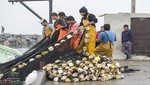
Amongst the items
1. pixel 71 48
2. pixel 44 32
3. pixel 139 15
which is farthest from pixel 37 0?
pixel 71 48

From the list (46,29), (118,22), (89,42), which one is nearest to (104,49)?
(89,42)

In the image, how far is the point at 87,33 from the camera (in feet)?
34.9

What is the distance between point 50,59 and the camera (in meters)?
10.5

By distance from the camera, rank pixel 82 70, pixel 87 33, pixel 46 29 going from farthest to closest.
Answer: pixel 46 29 → pixel 87 33 → pixel 82 70

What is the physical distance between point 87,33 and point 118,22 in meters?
8.19

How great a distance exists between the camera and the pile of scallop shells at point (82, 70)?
1006cm

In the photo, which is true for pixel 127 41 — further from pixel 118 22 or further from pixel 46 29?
pixel 46 29

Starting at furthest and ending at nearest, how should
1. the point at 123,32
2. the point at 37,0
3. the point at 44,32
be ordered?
the point at 37,0
the point at 123,32
the point at 44,32

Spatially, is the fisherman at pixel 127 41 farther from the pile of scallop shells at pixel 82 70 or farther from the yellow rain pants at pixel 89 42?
the pile of scallop shells at pixel 82 70

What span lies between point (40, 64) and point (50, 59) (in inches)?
10.4

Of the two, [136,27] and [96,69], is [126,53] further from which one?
[96,69]

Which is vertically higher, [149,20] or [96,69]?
[149,20]

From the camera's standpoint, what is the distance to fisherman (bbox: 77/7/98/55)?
10.6 m

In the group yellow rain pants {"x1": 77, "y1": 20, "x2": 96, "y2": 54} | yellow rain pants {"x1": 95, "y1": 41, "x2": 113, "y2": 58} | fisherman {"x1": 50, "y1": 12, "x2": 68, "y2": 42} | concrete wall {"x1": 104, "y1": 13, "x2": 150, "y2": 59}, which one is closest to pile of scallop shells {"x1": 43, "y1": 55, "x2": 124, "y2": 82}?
yellow rain pants {"x1": 77, "y1": 20, "x2": 96, "y2": 54}
